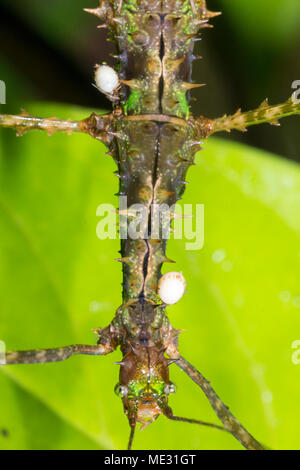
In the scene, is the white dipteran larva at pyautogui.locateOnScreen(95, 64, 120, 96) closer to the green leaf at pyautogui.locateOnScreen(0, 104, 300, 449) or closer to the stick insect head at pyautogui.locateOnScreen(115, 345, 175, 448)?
the green leaf at pyautogui.locateOnScreen(0, 104, 300, 449)

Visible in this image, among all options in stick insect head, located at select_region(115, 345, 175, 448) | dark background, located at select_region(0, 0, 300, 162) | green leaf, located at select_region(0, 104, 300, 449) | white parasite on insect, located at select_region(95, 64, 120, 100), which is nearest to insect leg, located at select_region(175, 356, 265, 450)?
stick insect head, located at select_region(115, 345, 175, 448)

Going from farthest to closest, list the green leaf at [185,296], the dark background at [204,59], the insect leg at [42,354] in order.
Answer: the dark background at [204,59] → the green leaf at [185,296] → the insect leg at [42,354]

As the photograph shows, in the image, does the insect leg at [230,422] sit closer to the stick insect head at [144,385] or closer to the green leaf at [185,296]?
the stick insect head at [144,385]

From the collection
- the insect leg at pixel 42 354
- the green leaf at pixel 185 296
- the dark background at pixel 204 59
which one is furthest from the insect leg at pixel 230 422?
the dark background at pixel 204 59

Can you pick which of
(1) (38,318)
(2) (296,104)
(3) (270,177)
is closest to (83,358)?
(1) (38,318)

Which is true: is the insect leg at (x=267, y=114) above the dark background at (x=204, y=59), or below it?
below

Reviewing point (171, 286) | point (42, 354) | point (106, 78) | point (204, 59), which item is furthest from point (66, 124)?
point (204, 59)

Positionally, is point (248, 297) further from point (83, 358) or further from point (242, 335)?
point (83, 358)
